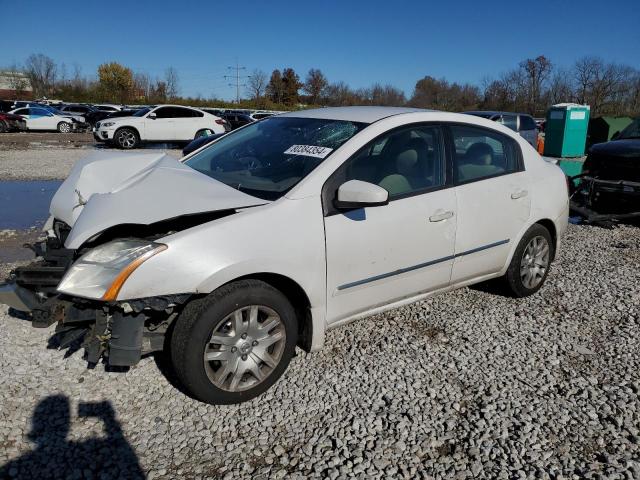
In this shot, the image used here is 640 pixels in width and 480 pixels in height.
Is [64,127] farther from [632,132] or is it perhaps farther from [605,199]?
[605,199]

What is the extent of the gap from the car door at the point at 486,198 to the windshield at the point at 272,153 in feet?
3.18

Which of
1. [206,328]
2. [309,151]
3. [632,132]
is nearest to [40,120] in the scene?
[632,132]

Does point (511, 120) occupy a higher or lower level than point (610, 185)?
higher

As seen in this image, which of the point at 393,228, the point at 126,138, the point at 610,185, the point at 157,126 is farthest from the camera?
the point at 157,126

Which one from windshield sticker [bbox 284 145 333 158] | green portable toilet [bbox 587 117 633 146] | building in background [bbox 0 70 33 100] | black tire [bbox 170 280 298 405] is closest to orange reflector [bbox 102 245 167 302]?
black tire [bbox 170 280 298 405]

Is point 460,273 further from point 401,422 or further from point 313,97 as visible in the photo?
point 313,97

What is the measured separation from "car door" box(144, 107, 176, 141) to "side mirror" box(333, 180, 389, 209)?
17.3 m

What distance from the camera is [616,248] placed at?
6500 mm

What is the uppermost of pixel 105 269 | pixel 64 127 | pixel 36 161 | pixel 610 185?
pixel 105 269

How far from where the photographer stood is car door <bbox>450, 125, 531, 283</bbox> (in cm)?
379

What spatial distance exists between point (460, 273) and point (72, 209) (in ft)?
9.23

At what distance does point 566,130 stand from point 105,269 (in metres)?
19.9

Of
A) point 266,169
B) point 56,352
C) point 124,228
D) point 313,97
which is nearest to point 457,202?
point 266,169

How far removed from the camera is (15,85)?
235 ft
